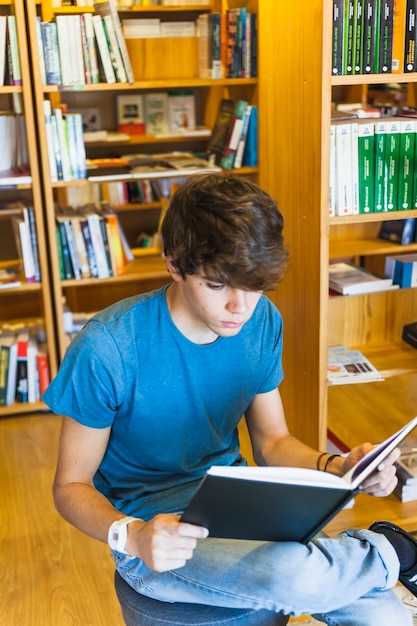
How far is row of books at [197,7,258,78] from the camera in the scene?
2.84m

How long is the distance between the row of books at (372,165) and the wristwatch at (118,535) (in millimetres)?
1146

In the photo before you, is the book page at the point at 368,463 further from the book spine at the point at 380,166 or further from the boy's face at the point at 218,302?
the book spine at the point at 380,166

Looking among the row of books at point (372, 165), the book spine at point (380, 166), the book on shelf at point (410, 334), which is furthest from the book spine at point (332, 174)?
the book on shelf at point (410, 334)

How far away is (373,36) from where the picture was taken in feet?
6.58

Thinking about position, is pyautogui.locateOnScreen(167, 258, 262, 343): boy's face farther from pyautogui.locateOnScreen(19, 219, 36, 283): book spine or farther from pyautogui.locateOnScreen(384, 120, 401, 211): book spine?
pyautogui.locateOnScreen(19, 219, 36, 283): book spine

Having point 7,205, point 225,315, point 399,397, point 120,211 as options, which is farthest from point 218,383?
point 120,211

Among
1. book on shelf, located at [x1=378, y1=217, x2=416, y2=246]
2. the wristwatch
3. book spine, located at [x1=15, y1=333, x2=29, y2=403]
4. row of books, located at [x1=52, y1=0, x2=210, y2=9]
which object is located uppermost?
row of books, located at [x1=52, y1=0, x2=210, y2=9]

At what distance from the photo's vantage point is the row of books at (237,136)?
2906 millimetres

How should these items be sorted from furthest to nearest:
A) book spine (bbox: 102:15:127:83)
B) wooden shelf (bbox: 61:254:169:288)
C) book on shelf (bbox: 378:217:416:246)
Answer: wooden shelf (bbox: 61:254:169:288) → book spine (bbox: 102:15:127:83) → book on shelf (bbox: 378:217:416:246)

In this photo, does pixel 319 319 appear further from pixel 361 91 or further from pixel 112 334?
pixel 361 91

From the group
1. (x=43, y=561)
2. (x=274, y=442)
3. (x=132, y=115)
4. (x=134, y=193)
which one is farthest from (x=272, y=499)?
(x=132, y=115)

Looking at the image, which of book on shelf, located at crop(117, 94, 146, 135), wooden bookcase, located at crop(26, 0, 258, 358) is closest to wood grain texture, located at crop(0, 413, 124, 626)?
wooden bookcase, located at crop(26, 0, 258, 358)

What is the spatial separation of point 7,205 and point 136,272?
22.6 inches

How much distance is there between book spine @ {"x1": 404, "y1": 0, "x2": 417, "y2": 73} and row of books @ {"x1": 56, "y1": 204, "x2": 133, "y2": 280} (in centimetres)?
132
